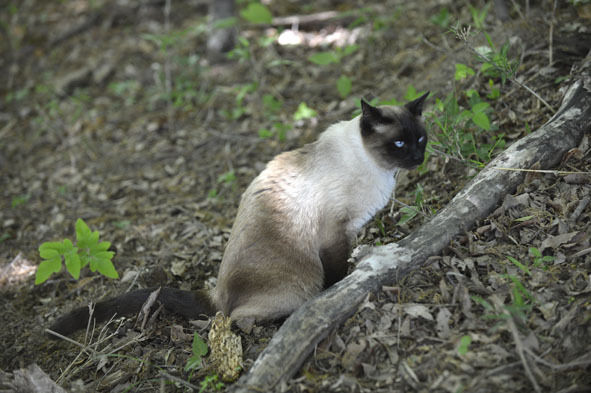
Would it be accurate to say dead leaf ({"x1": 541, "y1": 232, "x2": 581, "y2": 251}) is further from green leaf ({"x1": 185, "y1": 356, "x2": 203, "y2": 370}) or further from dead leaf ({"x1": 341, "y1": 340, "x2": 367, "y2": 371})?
green leaf ({"x1": 185, "y1": 356, "x2": 203, "y2": 370})

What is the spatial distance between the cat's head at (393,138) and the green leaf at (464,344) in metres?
1.40

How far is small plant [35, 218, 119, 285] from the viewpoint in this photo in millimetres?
2961

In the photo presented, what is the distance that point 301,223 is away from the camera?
120 inches

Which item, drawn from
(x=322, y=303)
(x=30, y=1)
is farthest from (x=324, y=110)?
(x=30, y=1)

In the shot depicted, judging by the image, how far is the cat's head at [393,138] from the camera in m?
3.13

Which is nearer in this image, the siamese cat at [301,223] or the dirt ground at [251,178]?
the dirt ground at [251,178]

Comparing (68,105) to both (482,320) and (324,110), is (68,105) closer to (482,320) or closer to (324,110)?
(324,110)

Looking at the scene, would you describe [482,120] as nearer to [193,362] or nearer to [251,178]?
[251,178]

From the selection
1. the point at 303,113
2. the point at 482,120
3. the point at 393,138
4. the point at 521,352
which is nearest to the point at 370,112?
the point at 393,138

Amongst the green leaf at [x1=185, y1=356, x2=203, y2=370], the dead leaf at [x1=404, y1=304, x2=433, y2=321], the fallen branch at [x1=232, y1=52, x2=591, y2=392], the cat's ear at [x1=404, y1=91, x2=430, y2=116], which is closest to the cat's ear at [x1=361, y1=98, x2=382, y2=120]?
the cat's ear at [x1=404, y1=91, x2=430, y2=116]

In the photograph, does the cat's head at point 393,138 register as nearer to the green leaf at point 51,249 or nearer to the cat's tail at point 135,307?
the cat's tail at point 135,307

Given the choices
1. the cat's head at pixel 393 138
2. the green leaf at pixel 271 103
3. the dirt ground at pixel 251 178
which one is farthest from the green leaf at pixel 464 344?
the green leaf at pixel 271 103

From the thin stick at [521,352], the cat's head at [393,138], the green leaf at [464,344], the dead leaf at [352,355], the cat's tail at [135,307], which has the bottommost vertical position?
the cat's tail at [135,307]

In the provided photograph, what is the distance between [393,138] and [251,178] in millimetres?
2097
